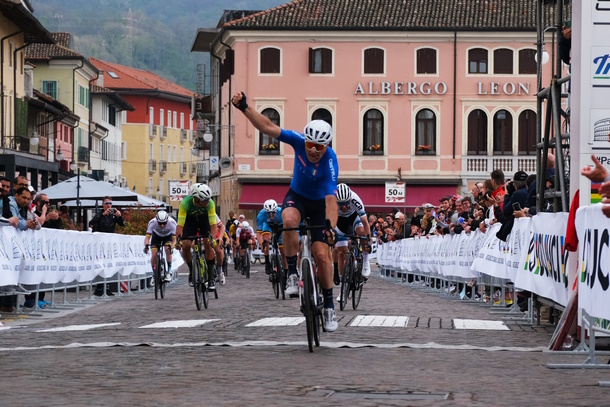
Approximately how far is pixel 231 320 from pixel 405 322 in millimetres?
2005

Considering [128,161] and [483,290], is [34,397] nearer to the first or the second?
[483,290]

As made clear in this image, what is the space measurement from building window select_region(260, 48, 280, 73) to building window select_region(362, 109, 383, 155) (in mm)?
5208

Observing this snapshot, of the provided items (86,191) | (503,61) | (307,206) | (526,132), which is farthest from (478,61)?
(307,206)

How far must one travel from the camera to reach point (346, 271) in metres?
19.0

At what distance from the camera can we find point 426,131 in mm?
75250

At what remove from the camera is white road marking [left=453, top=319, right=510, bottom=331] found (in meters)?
15.4

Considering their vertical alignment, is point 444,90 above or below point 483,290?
above

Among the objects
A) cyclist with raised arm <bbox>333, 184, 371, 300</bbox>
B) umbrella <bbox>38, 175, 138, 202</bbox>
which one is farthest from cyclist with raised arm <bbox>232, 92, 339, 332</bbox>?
umbrella <bbox>38, 175, 138, 202</bbox>

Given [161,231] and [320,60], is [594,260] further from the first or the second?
[320,60]

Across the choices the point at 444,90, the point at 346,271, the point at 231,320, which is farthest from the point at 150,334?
the point at 444,90

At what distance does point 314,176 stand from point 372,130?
→ 6248 cm

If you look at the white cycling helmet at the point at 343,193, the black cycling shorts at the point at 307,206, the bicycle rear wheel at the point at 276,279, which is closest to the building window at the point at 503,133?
the bicycle rear wheel at the point at 276,279

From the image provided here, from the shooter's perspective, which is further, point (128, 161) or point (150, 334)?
point (128, 161)

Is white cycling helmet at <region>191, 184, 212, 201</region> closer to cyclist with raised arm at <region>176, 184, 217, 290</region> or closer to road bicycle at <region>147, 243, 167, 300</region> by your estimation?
cyclist with raised arm at <region>176, 184, 217, 290</region>
